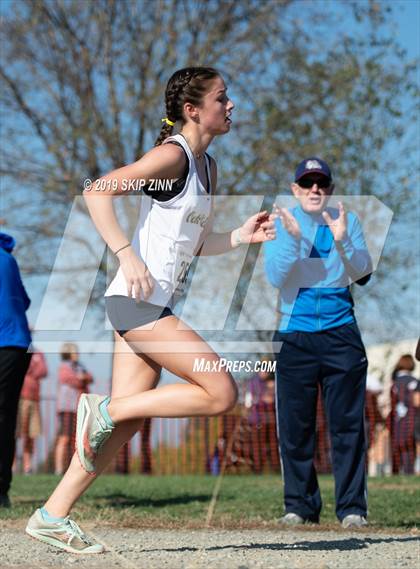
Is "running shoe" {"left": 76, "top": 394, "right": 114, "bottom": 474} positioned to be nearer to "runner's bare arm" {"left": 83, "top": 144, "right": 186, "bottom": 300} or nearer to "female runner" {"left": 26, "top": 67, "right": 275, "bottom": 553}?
"female runner" {"left": 26, "top": 67, "right": 275, "bottom": 553}

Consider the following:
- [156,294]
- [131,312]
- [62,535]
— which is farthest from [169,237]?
[62,535]

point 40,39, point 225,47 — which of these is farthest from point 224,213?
point 40,39

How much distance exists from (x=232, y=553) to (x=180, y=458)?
13.4m

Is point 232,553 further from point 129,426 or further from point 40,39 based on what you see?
point 40,39

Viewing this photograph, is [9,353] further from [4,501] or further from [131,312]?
[131,312]

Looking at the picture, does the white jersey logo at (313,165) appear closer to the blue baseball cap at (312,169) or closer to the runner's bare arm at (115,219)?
the blue baseball cap at (312,169)

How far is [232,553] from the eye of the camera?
5059 millimetres

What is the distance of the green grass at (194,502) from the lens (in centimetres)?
718

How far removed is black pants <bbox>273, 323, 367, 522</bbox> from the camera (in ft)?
23.5

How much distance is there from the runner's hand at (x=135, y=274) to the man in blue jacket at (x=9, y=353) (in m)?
3.66

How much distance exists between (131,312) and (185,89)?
1134 millimetres

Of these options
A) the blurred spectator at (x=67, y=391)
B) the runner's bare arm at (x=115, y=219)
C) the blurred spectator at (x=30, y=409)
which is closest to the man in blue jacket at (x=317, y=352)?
the runner's bare arm at (x=115, y=219)

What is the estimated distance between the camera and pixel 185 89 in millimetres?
5125

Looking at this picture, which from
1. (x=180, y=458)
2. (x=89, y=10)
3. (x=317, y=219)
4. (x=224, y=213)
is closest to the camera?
(x=317, y=219)
